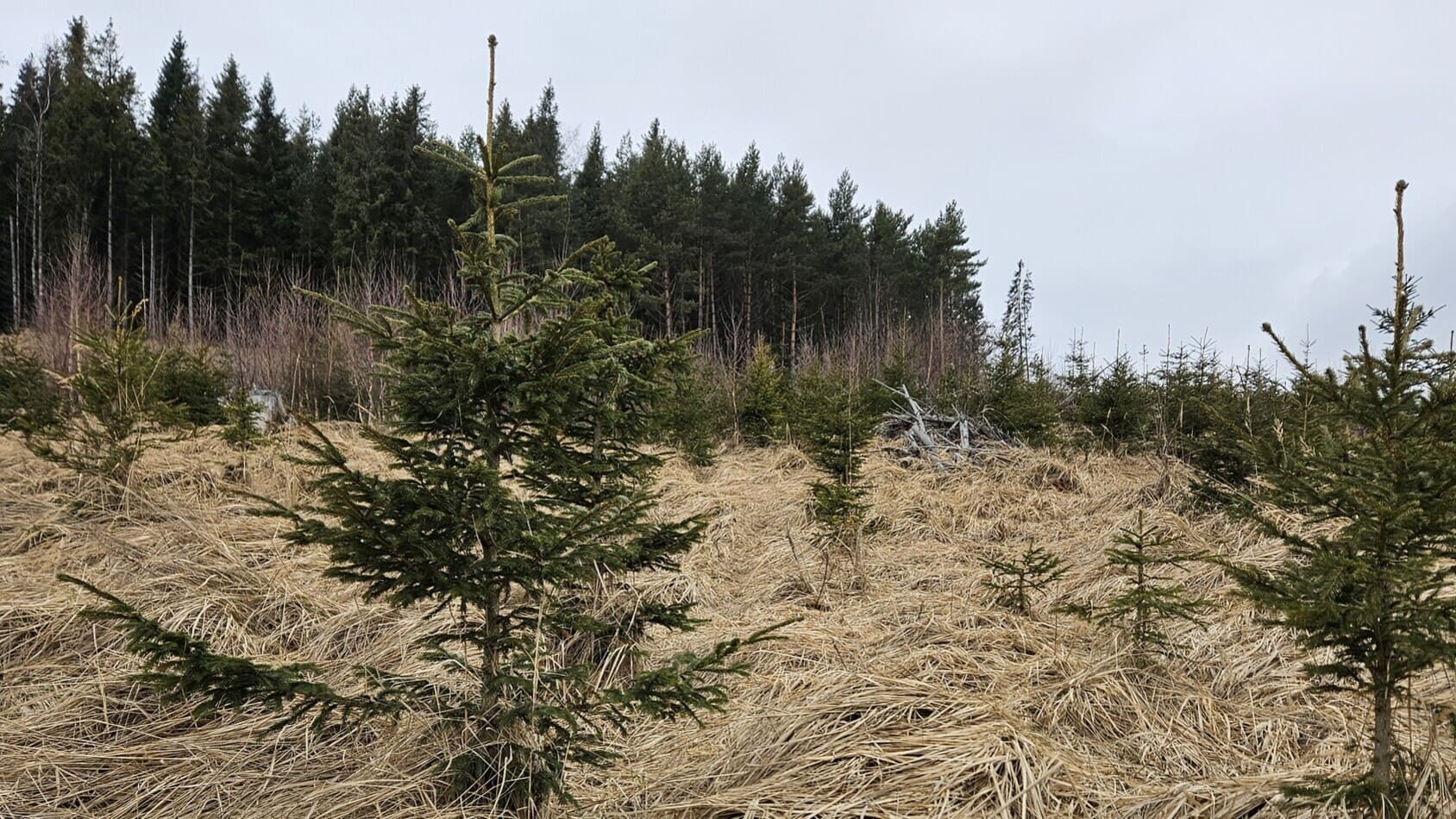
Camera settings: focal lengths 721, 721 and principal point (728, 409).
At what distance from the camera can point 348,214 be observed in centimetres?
2567

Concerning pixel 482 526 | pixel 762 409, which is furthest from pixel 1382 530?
pixel 762 409

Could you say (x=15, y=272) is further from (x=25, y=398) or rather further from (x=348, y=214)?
(x=25, y=398)

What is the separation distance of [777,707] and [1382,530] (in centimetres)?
202

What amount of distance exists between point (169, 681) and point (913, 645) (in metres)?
2.99

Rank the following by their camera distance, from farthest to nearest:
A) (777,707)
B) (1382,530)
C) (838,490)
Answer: (838,490) → (777,707) → (1382,530)

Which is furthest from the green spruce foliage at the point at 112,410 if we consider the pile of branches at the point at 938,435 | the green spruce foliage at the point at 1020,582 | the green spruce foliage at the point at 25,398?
the pile of branches at the point at 938,435

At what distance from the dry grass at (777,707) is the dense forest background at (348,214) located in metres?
17.6

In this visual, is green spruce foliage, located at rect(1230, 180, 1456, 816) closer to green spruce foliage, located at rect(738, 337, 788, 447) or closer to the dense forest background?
green spruce foliage, located at rect(738, 337, 788, 447)

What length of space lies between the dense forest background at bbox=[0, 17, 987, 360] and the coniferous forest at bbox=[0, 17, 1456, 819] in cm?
1508

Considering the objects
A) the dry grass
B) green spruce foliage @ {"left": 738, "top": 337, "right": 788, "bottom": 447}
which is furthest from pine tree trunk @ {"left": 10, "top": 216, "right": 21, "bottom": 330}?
green spruce foliage @ {"left": 738, "top": 337, "right": 788, "bottom": 447}

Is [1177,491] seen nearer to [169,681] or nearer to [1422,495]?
[1422,495]

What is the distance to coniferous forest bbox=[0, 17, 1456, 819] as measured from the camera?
6.26ft

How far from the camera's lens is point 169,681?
1818 mm

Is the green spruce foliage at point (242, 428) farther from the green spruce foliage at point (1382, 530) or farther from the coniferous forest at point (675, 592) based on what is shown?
the green spruce foliage at point (1382, 530)
